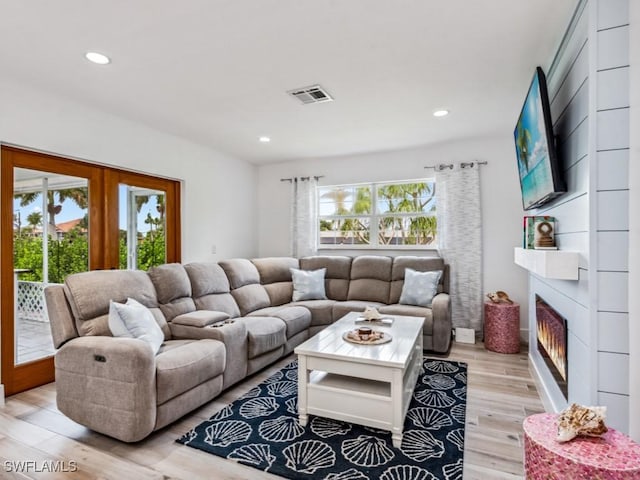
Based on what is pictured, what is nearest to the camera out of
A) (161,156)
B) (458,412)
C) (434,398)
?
(458,412)

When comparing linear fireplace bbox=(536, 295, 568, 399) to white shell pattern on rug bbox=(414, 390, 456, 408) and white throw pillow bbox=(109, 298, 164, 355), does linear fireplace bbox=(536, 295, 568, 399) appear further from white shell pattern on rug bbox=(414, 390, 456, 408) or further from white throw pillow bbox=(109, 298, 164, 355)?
white throw pillow bbox=(109, 298, 164, 355)

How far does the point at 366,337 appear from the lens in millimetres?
2416

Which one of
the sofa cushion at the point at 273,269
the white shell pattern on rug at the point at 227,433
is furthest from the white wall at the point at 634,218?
the sofa cushion at the point at 273,269

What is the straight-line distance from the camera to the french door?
8.73 ft

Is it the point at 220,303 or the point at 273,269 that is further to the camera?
the point at 273,269

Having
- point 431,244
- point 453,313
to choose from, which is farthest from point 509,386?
point 431,244

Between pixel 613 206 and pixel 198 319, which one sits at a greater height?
pixel 613 206

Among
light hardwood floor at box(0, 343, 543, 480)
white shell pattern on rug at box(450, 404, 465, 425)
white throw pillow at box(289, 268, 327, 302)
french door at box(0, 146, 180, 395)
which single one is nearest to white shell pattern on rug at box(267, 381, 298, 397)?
light hardwood floor at box(0, 343, 543, 480)

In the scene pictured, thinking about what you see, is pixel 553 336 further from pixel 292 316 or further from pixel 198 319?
pixel 198 319

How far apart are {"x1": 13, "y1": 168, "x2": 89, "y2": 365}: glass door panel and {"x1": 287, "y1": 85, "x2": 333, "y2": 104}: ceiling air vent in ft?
6.95

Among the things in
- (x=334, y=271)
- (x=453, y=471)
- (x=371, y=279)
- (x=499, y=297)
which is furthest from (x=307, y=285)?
(x=453, y=471)

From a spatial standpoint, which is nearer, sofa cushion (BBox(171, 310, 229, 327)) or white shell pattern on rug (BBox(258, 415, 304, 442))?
white shell pattern on rug (BBox(258, 415, 304, 442))

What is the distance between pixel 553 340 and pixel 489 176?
2431 mm

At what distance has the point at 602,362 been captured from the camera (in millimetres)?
1559
